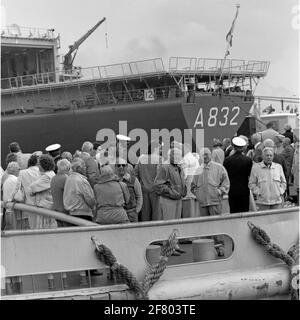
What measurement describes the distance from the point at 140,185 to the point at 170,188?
0.41 m

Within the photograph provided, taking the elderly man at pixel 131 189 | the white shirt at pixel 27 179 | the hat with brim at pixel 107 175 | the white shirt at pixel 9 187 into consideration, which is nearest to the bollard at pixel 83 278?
the hat with brim at pixel 107 175

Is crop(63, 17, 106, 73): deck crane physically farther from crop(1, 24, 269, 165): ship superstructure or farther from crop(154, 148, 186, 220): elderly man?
crop(154, 148, 186, 220): elderly man

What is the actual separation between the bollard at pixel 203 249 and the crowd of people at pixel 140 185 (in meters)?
0.74

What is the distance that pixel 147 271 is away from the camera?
6.02 metres

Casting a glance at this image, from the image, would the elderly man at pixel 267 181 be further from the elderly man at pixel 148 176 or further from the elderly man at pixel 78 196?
the elderly man at pixel 78 196

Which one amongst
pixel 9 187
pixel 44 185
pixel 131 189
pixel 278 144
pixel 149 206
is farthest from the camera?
pixel 278 144

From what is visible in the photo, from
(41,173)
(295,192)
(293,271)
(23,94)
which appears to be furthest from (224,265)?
(23,94)

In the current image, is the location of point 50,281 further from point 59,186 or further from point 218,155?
point 218,155

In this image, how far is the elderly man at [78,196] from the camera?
6.39 metres

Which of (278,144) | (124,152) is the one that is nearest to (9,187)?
(124,152)

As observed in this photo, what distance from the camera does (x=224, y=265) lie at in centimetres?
640

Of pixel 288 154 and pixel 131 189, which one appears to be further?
pixel 288 154

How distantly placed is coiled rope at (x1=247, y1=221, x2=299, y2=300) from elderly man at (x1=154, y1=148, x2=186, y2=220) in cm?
96
